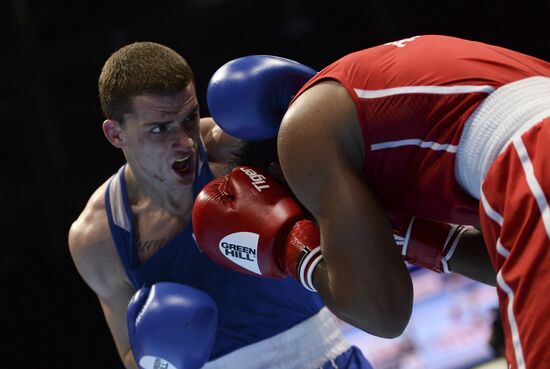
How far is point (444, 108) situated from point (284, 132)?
337mm

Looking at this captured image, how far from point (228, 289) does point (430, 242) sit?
790 millimetres

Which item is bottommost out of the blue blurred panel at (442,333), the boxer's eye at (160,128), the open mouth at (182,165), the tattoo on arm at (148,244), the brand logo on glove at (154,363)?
the blue blurred panel at (442,333)

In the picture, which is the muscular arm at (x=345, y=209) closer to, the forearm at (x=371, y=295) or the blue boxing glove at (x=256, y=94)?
the forearm at (x=371, y=295)

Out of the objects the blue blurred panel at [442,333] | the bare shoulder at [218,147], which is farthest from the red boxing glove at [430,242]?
the blue blurred panel at [442,333]

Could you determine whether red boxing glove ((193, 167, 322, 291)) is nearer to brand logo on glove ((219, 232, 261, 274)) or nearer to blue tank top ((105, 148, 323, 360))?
brand logo on glove ((219, 232, 261, 274))

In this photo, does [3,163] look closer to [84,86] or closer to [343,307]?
[84,86]

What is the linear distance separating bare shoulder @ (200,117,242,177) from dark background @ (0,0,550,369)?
143 centimetres

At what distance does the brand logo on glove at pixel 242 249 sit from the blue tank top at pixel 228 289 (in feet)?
1.76

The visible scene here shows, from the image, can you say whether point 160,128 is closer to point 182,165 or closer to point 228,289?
point 182,165

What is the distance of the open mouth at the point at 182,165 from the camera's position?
8.46ft

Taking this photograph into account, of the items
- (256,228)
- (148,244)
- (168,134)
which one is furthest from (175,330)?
(168,134)

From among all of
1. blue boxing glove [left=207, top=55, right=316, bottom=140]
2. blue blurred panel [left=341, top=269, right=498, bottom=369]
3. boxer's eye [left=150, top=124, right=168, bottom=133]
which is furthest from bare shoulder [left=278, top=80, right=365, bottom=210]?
blue blurred panel [left=341, top=269, right=498, bottom=369]

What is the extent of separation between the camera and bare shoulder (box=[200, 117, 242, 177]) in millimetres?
2631

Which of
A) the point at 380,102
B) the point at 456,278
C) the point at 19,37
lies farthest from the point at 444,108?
the point at 19,37
